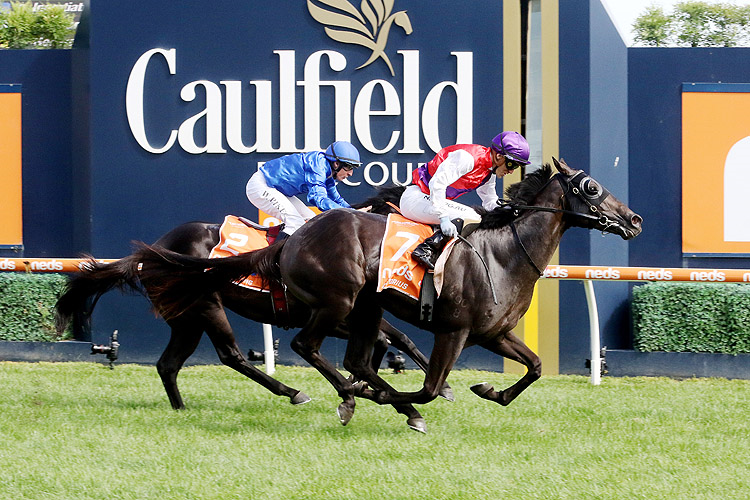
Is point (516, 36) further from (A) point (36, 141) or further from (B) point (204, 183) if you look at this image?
(A) point (36, 141)

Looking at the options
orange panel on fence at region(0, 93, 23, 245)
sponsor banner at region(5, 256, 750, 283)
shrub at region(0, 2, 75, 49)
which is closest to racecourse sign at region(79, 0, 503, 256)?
orange panel on fence at region(0, 93, 23, 245)

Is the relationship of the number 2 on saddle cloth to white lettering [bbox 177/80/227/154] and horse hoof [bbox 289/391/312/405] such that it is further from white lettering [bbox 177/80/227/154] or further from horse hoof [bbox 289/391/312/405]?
white lettering [bbox 177/80/227/154]

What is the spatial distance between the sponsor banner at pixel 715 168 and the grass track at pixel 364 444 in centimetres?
172

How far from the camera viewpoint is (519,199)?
5.53m

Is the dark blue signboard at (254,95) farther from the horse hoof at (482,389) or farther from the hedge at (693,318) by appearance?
the horse hoof at (482,389)

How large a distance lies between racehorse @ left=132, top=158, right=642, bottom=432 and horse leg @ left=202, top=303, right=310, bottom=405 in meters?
0.48

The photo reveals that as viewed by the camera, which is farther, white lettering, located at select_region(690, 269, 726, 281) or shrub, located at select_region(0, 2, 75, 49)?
shrub, located at select_region(0, 2, 75, 49)

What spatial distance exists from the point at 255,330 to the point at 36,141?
9.31 feet

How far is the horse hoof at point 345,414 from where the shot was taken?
5316 mm

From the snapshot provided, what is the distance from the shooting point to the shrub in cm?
1203

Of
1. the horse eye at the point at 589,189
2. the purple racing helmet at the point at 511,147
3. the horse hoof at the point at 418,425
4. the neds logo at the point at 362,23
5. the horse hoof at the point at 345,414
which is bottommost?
the horse hoof at the point at 418,425

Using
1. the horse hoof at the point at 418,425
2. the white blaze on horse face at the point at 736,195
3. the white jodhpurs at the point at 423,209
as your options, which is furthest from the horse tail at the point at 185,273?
the white blaze on horse face at the point at 736,195

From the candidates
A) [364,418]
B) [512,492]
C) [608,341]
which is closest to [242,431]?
[364,418]

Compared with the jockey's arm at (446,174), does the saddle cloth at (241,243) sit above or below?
below
